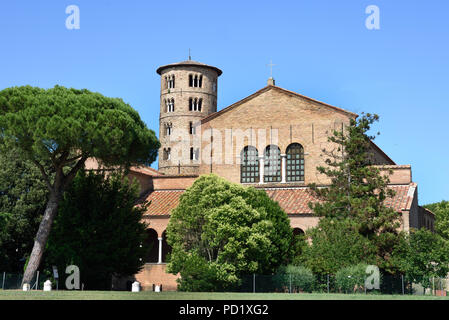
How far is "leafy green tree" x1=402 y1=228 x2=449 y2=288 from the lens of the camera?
106 ft

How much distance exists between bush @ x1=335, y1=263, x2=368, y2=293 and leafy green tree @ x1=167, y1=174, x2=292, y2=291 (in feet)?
12.5

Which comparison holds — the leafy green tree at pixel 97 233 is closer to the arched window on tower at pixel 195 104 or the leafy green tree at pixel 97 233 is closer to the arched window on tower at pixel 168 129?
the arched window on tower at pixel 195 104

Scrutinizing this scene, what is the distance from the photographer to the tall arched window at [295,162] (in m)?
42.5

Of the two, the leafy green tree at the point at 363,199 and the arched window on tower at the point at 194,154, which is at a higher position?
the arched window on tower at the point at 194,154

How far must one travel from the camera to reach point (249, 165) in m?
43.8

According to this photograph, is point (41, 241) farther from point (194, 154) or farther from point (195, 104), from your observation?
point (195, 104)

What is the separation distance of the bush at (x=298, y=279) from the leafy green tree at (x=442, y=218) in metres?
43.6

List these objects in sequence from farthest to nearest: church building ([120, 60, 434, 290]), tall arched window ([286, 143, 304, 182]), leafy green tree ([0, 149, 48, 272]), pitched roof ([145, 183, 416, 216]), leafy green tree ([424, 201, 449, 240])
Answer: leafy green tree ([424, 201, 449, 240]), tall arched window ([286, 143, 304, 182]), church building ([120, 60, 434, 290]), pitched roof ([145, 183, 416, 216]), leafy green tree ([0, 149, 48, 272])

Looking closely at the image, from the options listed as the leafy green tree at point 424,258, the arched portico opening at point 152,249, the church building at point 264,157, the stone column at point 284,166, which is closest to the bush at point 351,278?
the leafy green tree at point 424,258

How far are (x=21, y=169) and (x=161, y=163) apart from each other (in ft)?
135

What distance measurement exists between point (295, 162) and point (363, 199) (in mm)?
9102

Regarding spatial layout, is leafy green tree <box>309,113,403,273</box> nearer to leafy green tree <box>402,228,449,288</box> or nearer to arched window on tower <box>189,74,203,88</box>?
leafy green tree <box>402,228,449,288</box>

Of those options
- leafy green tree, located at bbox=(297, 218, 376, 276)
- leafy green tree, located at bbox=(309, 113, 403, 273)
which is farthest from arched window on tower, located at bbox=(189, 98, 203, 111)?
leafy green tree, located at bbox=(297, 218, 376, 276)
